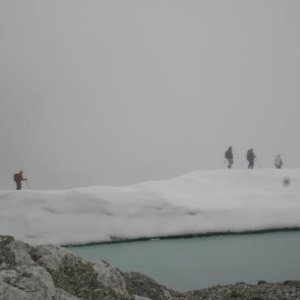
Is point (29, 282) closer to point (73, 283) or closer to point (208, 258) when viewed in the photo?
point (73, 283)

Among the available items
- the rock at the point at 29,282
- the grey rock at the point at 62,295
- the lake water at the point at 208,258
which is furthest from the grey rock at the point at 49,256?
the lake water at the point at 208,258

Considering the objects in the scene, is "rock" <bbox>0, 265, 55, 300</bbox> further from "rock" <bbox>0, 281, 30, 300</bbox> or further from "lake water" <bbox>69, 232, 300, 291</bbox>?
"lake water" <bbox>69, 232, 300, 291</bbox>

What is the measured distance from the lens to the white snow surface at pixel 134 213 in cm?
2473

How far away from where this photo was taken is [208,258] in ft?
68.6

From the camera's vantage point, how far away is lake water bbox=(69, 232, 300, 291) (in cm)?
1814

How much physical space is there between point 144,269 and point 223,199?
975 centimetres

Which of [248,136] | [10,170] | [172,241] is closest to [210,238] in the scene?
[172,241]

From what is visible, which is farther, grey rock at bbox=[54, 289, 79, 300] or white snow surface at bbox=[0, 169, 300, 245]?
white snow surface at bbox=[0, 169, 300, 245]

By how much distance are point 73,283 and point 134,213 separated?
1448 centimetres

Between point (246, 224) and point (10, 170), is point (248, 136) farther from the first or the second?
point (246, 224)

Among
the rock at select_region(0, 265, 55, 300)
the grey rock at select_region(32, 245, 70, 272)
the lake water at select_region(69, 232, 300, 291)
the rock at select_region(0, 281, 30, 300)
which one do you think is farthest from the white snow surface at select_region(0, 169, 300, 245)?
the rock at select_region(0, 281, 30, 300)

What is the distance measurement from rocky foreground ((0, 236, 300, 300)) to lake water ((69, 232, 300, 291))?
7.00ft

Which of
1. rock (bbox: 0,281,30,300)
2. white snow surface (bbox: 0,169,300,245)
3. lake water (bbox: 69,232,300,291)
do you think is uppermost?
rock (bbox: 0,281,30,300)

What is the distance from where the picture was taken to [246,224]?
2606 cm
